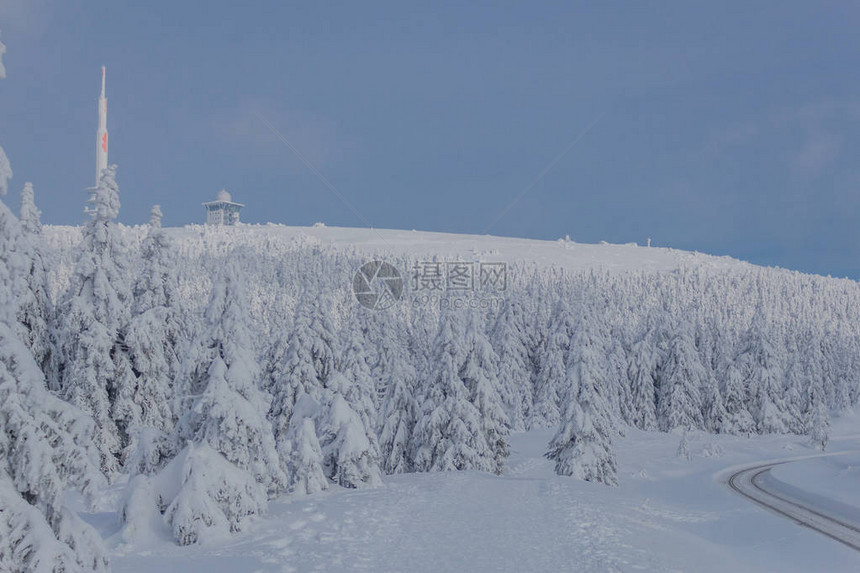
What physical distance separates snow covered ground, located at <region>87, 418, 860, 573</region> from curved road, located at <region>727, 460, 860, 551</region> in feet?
4.06

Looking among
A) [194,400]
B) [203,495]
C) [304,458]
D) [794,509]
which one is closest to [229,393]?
[194,400]

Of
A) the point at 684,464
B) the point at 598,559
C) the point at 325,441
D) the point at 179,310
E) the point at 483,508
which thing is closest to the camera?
the point at 598,559

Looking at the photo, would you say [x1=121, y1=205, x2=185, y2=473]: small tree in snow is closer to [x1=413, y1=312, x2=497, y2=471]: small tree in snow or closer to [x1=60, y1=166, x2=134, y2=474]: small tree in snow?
[x1=60, y1=166, x2=134, y2=474]: small tree in snow

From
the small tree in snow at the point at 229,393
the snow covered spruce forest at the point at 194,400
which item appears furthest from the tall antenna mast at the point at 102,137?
the small tree in snow at the point at 229,393

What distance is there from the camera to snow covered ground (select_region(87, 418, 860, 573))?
1331 cm

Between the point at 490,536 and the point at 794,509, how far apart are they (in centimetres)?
1682

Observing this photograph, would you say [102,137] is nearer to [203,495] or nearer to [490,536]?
[203,495]

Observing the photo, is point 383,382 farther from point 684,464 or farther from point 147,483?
point 147,483

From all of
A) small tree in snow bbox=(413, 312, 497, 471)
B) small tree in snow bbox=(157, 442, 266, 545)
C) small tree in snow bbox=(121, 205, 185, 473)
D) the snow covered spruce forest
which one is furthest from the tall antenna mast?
small tree in snow bbox=(157, 442, 266, 545)

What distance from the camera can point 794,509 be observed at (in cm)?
2511

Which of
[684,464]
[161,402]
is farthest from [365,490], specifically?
[684,464]

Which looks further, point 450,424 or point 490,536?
point 450,424

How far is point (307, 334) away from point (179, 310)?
631cm

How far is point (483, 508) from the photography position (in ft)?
62.1
